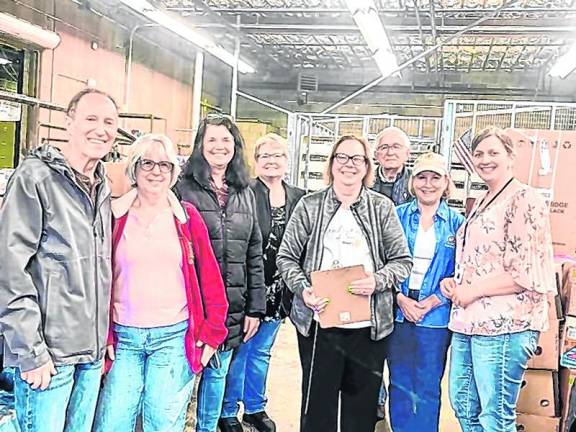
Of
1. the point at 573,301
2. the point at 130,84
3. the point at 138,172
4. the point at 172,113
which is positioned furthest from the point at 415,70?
the point at 138,172

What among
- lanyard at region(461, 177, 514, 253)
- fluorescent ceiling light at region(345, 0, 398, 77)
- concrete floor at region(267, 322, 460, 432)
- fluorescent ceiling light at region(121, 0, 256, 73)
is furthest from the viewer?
fluorescent ceiling light at region(121, 0, 256, 73)

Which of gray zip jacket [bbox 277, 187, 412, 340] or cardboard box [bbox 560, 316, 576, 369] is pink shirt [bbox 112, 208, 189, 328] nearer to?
gray zip jacket [bbox 277, 187, 412, 340]

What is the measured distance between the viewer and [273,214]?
9.71 ft

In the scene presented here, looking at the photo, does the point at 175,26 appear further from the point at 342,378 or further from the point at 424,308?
the point at 342,378

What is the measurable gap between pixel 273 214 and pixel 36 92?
500 centimetres

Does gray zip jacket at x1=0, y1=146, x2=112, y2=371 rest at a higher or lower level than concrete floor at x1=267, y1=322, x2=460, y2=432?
higher

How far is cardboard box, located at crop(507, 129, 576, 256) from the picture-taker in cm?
354

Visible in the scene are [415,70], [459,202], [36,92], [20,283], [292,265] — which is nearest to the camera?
[20,283]

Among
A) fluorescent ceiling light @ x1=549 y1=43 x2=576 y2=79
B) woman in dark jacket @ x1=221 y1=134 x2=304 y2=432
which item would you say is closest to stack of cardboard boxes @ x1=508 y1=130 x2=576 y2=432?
woman in dark jacket @ x1=221 y1=134 x2=304 y2=432

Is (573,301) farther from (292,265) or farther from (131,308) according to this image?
(131,308)

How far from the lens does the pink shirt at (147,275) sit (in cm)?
199

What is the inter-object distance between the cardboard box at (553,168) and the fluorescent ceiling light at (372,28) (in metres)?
2.81

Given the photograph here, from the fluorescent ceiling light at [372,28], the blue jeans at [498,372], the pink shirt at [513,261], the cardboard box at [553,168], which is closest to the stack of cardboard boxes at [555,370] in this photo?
the cardboard box at [553,168]

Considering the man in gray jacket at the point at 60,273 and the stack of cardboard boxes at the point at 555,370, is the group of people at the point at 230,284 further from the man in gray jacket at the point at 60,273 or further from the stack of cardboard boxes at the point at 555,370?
the stack of cardboard boxes at the point at 555,370
